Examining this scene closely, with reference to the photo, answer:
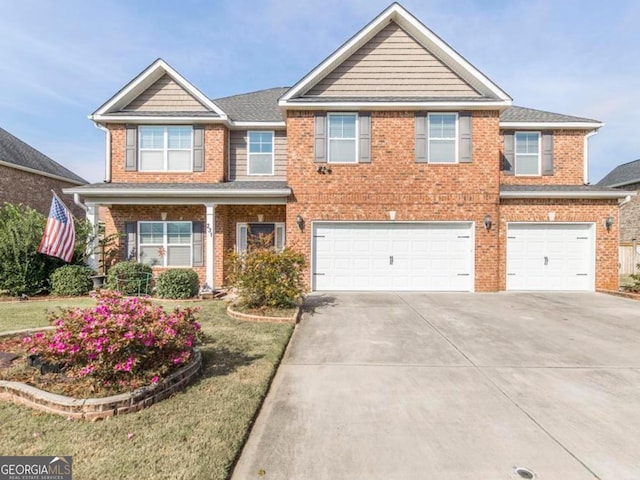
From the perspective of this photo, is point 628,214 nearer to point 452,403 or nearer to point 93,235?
point 452,403

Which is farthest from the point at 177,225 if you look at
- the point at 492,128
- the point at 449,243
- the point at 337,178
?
the point at 492,128

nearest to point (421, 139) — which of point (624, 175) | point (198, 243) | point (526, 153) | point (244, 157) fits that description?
point (526, 153)

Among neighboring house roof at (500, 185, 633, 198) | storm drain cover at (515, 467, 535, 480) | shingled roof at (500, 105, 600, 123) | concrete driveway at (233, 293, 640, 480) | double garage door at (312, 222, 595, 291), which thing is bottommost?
storm drain cover at (515, 467, 535, 480)

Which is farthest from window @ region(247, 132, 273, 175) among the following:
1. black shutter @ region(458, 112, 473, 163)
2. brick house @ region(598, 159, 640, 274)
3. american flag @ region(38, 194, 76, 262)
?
brick house @ region(598, 159, 640, 274)

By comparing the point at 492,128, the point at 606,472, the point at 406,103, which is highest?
the point at 406,103

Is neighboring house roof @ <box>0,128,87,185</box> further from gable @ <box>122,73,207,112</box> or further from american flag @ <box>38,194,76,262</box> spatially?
american flag @ <box>38,194,76,262</box>

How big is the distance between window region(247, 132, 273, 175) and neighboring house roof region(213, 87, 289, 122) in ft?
1.95

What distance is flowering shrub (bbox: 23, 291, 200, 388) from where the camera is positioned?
136 inches

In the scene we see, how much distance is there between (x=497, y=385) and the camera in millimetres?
3973

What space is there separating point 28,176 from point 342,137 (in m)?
19.0

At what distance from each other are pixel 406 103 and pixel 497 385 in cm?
850

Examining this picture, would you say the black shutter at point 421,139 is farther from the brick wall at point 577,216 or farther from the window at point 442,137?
the brick wall at point 577,216

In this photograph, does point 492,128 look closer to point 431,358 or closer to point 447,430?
point 431,358

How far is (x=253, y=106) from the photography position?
1334 centimetres
